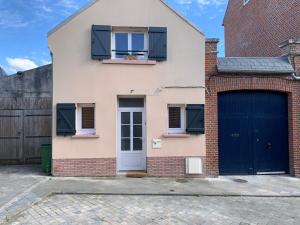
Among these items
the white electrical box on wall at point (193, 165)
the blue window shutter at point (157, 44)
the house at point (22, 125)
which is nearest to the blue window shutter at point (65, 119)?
the house at point (22, 125)

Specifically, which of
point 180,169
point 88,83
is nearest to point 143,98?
point 88,83

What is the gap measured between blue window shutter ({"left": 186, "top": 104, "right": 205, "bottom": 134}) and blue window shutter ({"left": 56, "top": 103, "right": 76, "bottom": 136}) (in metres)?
3.81

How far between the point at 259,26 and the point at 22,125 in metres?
13.0

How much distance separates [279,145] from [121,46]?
6.72 metres

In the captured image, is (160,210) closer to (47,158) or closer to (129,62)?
(47,158)

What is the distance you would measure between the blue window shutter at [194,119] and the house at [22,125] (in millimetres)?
5753

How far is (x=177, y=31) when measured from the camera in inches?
446

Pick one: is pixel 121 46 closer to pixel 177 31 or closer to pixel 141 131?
pixel 177 31

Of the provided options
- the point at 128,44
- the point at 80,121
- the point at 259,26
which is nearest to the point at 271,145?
the point at 128,44

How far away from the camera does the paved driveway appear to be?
6715mm

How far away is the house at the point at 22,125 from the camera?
13.1m

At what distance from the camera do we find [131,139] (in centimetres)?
1141

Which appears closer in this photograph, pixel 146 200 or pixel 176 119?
pixel 146 200

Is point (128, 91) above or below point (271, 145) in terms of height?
above
